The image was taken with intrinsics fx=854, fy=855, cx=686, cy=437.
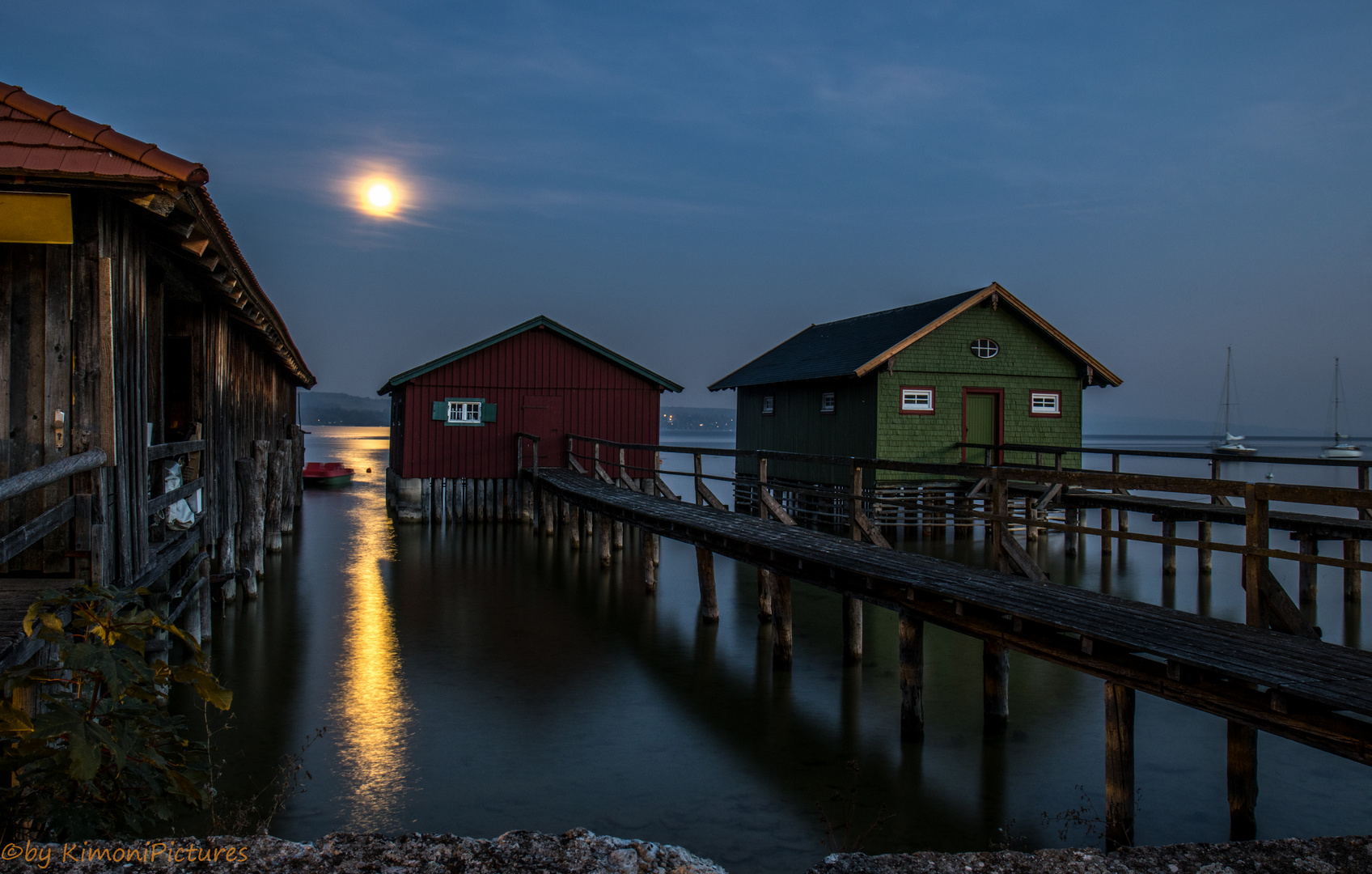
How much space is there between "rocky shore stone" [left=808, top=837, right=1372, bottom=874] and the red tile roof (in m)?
5.41

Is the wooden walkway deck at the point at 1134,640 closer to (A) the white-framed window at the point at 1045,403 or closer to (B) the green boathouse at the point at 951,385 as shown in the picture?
(B) the green boathouse at the point at 951,385

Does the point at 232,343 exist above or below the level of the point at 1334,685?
above

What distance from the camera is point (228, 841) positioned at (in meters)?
2.32

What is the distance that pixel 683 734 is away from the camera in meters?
8.09

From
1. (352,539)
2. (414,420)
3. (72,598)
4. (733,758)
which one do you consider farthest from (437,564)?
(72,598)

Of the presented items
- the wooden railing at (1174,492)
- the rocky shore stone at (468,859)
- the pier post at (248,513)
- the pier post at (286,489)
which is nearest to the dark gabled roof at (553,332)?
the pier post at (286,489)

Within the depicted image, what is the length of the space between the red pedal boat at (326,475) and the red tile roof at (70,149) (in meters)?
33.1

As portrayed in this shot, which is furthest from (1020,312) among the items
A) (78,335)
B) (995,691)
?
(78,335)

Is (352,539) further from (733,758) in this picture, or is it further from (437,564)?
(733,758)

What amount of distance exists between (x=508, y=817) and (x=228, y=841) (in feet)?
→ 14.1

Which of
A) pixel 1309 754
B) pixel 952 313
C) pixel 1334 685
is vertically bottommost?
pixel 1309 754

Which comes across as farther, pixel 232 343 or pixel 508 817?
pixel 232 343

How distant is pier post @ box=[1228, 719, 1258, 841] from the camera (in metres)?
5.39

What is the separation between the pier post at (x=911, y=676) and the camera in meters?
7.63
